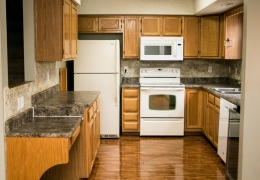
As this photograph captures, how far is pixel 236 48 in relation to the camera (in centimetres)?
522

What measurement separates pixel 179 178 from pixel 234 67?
278 centimetres

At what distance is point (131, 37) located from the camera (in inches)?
233

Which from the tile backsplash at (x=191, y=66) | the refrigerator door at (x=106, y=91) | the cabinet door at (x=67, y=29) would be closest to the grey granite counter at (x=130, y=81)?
the tile backsplash at (x=191, y=66)

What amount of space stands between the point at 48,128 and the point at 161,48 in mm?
3419

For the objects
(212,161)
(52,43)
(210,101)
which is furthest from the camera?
(210,101)

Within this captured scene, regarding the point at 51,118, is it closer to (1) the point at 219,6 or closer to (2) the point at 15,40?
(2) the point at 15,40

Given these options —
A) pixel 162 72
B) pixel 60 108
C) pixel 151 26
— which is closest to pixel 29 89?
pixel 60 108

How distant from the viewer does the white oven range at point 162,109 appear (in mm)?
5723

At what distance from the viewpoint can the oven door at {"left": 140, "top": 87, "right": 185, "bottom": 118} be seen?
573 cm

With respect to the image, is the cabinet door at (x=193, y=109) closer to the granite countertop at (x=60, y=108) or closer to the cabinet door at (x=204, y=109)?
the cabinet door at (x=204, y=109)

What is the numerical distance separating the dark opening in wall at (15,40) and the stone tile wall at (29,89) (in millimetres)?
181

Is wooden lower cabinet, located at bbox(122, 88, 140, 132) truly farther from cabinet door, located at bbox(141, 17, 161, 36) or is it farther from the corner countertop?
the corner countertop

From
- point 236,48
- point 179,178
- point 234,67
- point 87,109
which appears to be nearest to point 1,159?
point 87,109

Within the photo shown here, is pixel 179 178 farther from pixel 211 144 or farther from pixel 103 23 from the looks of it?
pixel 103 23
